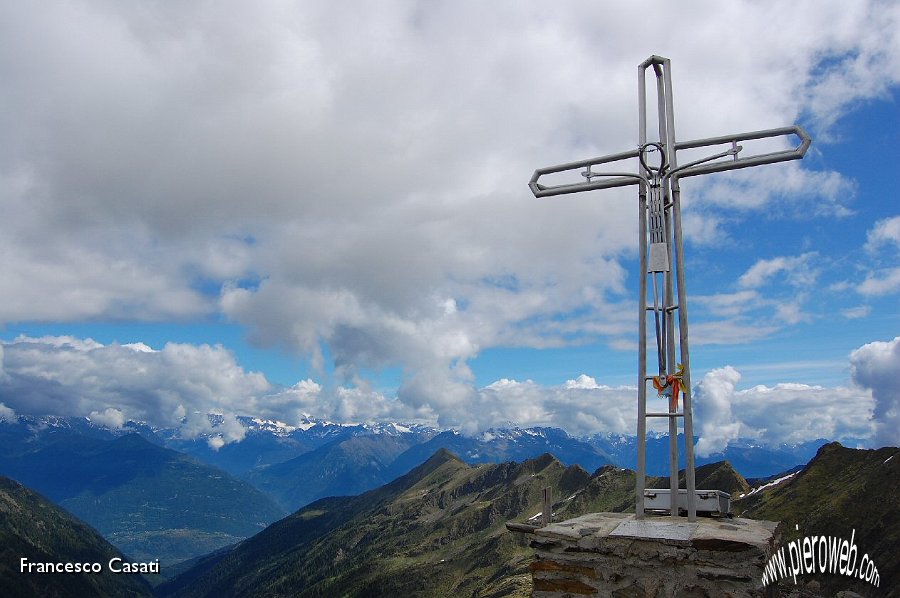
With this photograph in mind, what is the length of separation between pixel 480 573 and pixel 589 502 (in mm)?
42182

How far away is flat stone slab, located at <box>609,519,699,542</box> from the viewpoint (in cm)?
977

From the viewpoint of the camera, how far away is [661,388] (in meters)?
12.3

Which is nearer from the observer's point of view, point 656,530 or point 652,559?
point 652,559

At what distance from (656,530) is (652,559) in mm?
595

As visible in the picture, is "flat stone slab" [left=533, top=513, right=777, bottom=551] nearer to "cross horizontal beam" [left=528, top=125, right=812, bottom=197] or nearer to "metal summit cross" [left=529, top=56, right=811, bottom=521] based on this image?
"metal summit cross" [left=529, top=56, right=811, bottom=521]

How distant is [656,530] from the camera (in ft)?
33.6

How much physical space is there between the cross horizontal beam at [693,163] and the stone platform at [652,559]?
6.83 meters

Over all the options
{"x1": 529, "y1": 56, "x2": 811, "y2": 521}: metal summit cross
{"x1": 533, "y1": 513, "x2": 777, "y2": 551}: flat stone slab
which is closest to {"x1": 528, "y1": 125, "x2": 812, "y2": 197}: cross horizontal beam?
{"x1": 529, "y1": 56, "x2": 811, "y2": 521}: metal summit cross

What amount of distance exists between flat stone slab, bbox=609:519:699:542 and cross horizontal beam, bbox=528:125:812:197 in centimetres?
680

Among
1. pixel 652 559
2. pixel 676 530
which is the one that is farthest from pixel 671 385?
pixel 652 559

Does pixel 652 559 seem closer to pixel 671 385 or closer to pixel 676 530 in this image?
pixel 676 530

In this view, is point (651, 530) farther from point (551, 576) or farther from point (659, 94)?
point (659, 94)

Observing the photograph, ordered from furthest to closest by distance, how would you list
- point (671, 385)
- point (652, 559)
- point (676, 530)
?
point (671, 385)
point (676, 530)
point (652, 559)

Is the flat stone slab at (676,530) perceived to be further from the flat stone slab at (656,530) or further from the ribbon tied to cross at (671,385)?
the ribbon tied to cross at (671,385)
